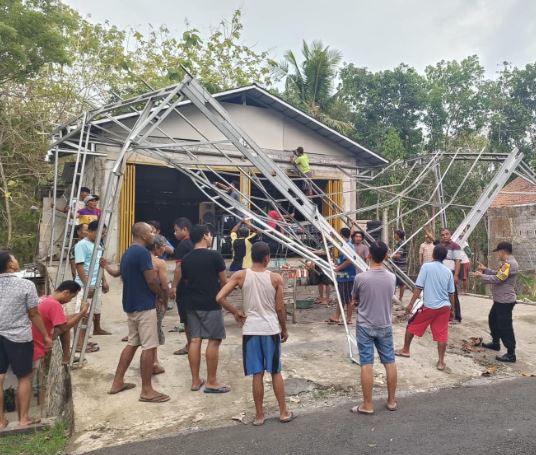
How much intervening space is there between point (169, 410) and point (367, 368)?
1.89m

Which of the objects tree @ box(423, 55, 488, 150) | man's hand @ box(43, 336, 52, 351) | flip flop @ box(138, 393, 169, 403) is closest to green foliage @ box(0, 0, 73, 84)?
man's hand @ box(43, 336, 52, 351)

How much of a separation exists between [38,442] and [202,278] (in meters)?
1.98

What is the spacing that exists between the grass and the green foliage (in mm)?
8950

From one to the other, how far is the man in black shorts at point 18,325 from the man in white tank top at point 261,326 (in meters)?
1.73

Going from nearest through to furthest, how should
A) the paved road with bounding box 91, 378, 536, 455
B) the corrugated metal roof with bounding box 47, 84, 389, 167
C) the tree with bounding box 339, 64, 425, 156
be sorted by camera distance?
the paved road with bounding box 91, 378, 536, 455, the corrugated metal roof with bounding box 47, 84, 389, 167, the tree with bounding box 339, 64, 425, 156

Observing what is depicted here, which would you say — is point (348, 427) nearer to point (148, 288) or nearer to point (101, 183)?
point (148, 288)

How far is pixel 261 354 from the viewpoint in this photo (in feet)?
12.1

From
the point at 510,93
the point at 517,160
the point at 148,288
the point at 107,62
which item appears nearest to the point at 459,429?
the point at 148,288

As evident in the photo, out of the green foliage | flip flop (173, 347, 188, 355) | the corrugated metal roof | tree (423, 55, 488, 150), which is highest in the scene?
tree (423, 55, 488, 150)

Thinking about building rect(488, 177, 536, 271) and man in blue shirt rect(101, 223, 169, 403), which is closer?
man in blue shirt rect(101, 223, 169, 403)

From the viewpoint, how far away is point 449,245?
7.25m

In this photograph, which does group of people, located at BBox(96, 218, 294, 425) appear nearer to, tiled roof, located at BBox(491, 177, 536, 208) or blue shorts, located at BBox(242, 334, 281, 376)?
blue shorts, located at BBox(242, 334, 281, 376)

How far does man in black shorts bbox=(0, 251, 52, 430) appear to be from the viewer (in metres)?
3.82

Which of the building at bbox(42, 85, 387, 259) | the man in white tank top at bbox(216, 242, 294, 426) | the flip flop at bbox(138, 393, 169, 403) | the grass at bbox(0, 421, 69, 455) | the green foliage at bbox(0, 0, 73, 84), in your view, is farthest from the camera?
the green foliage at bbox(0, 0, 73, 84)
